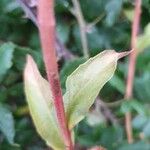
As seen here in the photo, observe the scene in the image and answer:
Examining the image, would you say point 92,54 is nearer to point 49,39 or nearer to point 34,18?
point 34,18

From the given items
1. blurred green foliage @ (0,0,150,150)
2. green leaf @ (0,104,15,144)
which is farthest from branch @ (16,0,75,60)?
green leaf @ (0,104,15,144)

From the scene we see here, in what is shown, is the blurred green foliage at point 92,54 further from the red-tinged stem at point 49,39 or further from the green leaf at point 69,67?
the red-tinged stem at point 49,39

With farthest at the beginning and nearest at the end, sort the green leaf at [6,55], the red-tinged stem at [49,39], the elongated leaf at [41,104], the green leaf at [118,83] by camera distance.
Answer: the green leaf at [118,83]
the green leaf at [6,55]
the elongated leaf at [41,104]
the red-tinged stem at [49,39]

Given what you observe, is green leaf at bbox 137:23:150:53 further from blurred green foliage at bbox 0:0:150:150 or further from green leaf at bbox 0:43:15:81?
green leaf at bbox 0:43:15:81

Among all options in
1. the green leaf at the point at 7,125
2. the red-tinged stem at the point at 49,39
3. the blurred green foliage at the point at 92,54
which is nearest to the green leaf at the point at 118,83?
the blurred green foliage at the point at 92,54

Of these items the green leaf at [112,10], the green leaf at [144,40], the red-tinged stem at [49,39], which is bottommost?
the green leaf at [144,40]

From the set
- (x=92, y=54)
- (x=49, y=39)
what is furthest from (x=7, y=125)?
(x=49, y=39)
